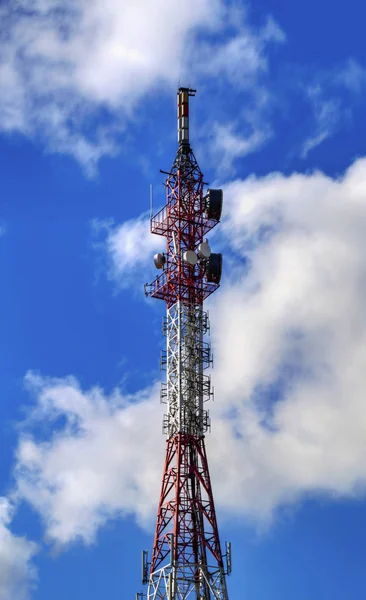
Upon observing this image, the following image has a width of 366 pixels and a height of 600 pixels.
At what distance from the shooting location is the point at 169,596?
113 meters

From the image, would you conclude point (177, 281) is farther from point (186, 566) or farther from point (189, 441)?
point (186, 566)

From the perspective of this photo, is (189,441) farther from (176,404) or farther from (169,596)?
(169,596)

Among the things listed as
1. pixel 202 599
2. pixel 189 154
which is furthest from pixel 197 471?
pixel 189 154

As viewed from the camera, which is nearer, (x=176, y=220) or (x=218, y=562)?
(x=218, y=562)

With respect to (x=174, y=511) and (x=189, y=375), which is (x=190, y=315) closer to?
(x=189, y=375)

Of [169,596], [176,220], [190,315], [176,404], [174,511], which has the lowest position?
[169,596]

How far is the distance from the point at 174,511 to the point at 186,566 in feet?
16.7

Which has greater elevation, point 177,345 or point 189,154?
point 189,154

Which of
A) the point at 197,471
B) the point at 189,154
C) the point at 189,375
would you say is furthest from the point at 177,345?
the point at 189,154

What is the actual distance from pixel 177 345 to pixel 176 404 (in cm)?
587

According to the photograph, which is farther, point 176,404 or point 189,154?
point 189,154

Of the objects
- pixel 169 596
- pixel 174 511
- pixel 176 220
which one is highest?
pixel 176 220

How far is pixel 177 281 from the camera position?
123062mm

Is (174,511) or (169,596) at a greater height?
(174,511)
